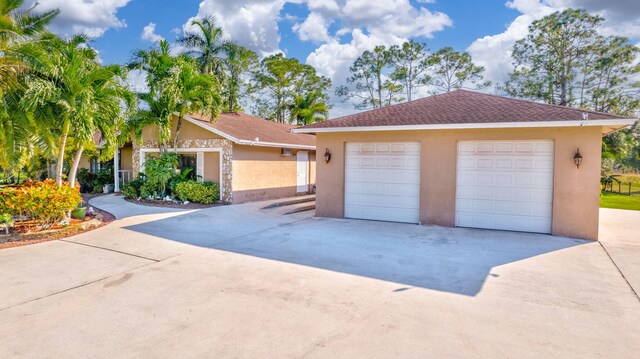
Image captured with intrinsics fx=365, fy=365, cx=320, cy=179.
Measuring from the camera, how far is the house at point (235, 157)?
14.4 metres

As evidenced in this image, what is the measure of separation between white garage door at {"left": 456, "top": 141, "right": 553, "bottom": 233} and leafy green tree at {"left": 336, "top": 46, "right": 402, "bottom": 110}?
974 inches

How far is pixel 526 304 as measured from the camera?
465cm

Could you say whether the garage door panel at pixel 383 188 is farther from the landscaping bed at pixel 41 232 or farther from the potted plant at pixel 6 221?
the potted plant at pixel 6 221

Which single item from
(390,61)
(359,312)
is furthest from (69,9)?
(390,61)

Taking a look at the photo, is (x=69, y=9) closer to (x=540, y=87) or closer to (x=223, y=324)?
(x=223, y=324)

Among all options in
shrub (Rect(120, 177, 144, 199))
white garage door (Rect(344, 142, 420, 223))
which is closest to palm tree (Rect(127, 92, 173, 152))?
shrub (Rect(120, 177, 144, 199))

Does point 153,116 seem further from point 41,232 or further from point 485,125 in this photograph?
point 485,125

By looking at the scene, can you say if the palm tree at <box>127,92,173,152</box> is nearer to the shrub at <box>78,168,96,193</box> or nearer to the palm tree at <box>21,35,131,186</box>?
the palm tree at <box>21,35,131,186</box>

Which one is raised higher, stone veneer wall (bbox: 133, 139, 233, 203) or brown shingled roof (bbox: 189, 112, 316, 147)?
brown shingled roof (bbox: 189, 112, 316, 147)

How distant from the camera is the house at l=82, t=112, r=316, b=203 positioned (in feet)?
47.2

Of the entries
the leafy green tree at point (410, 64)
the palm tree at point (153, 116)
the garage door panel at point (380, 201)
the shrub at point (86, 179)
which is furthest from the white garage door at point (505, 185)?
the leafy green tree at point (410, 64)

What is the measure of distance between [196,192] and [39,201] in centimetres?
582

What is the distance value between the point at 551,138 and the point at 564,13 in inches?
997

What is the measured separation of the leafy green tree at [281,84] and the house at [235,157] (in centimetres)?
1726
